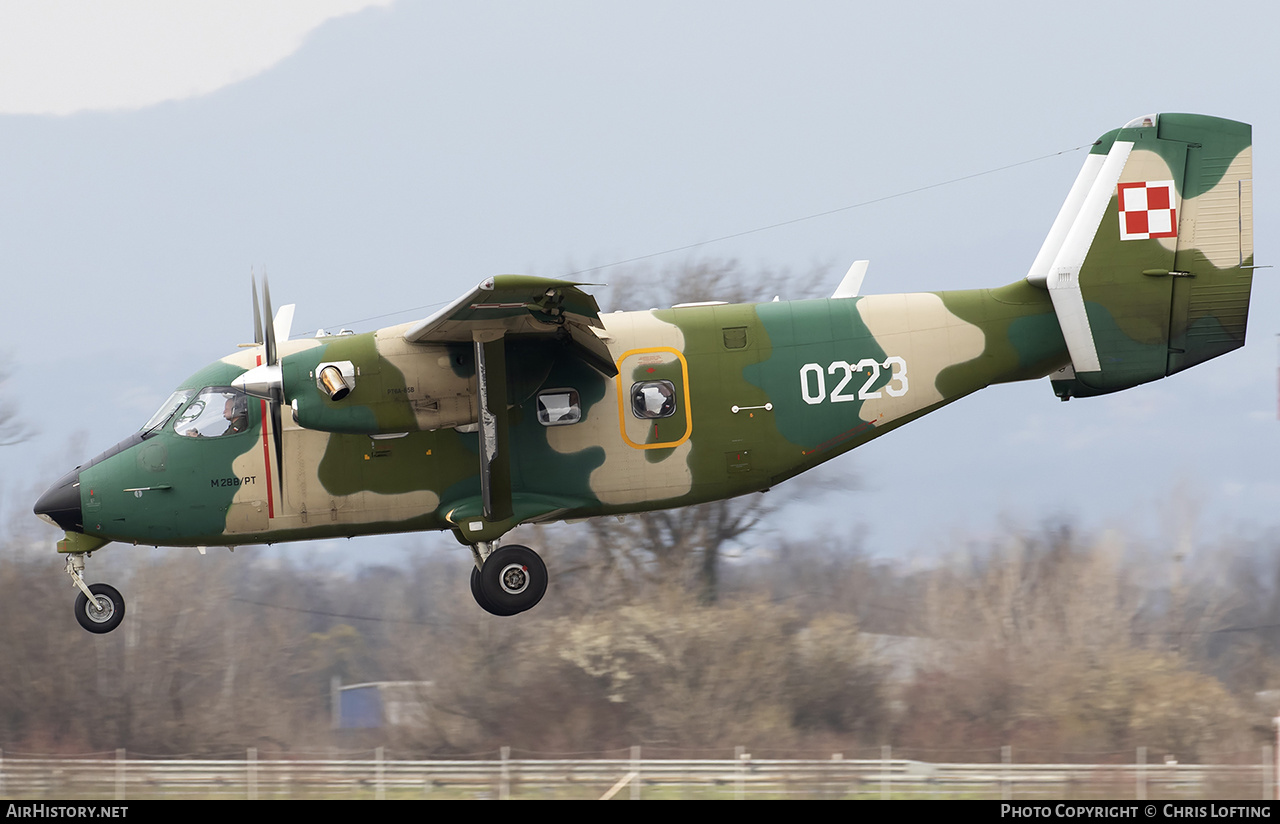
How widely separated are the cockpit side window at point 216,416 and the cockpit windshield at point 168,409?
0.15m

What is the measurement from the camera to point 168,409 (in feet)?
48.5

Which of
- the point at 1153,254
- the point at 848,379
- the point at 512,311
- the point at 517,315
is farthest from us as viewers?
the point at 1153,254

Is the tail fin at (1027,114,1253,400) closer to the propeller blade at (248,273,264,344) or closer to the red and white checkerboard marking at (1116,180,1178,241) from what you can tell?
the red and white checkerboard marking at (1116,180,1178,241)

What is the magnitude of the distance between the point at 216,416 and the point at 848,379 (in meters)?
7.28

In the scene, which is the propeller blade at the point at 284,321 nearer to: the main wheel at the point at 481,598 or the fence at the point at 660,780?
the main wheel at the point at 481,598

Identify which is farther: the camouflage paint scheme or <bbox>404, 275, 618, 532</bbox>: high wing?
the camouflage paint scheme

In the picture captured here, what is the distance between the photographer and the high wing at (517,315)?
12320 millimetres

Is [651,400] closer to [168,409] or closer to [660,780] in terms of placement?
[168,409]

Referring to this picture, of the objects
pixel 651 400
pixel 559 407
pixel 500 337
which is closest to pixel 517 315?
pixel 500 337

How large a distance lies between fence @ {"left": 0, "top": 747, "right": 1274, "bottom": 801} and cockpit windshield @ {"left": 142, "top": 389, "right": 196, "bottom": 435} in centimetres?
654

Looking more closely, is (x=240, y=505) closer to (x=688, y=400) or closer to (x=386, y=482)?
(x=386, y=482)

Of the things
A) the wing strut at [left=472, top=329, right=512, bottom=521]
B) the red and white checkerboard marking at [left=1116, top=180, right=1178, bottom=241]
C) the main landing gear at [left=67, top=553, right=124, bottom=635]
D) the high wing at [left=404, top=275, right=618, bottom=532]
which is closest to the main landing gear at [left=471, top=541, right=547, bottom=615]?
the high wing at [left=404, top=275, right=618, bottom=532]

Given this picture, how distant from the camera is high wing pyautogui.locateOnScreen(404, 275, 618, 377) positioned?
12.3 meters

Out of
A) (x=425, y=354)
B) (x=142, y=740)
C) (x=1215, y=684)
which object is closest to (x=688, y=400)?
(x=425, y=354)
